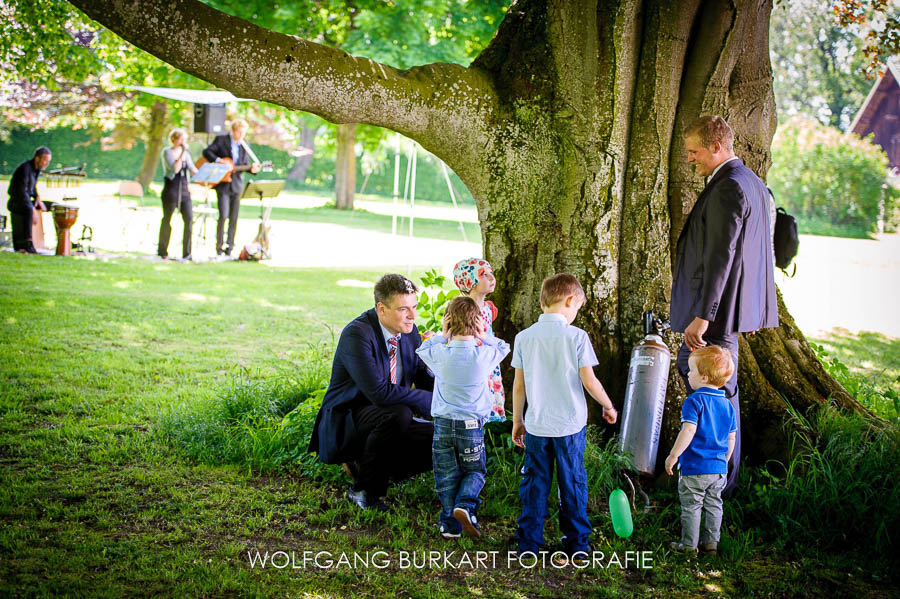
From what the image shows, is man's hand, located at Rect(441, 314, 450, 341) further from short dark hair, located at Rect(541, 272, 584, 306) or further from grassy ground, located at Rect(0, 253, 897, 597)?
grassy ground, located at Rect(0, 253, 897, 597)

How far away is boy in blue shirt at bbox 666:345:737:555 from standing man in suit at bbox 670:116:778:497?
0.21 metres

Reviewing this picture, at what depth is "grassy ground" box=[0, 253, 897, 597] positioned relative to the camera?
12.8ft

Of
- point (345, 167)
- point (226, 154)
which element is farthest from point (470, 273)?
point (345, 167)

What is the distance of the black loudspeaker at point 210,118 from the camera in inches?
675

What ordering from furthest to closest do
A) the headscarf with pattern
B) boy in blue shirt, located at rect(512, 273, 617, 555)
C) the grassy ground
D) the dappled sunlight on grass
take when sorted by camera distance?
the dappled sunlight on grass < the headscarf with pattern < boy in blue shirt, located at rect(512, 273, 617, 555) < the grassy ground

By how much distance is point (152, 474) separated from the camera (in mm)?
5191

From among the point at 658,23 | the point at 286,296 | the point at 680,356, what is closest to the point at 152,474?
the point at 680,356

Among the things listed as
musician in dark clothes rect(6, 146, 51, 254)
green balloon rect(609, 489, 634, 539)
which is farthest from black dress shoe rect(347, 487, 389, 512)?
musician in dark clothes rect(6, 146, 51, 254)

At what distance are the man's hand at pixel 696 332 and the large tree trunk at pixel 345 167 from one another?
89.4ft

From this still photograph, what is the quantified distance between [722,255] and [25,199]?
45.5 ft

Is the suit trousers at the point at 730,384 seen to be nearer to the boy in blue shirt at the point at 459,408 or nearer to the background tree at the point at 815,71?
the boy in blue shirt at the point at 459,408

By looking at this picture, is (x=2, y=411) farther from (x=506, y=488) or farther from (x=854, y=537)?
(x=854, y=537)

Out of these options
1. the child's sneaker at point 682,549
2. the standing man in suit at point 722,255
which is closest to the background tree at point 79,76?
the standing man in suit at point 722,255

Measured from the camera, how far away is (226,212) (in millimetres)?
16469
